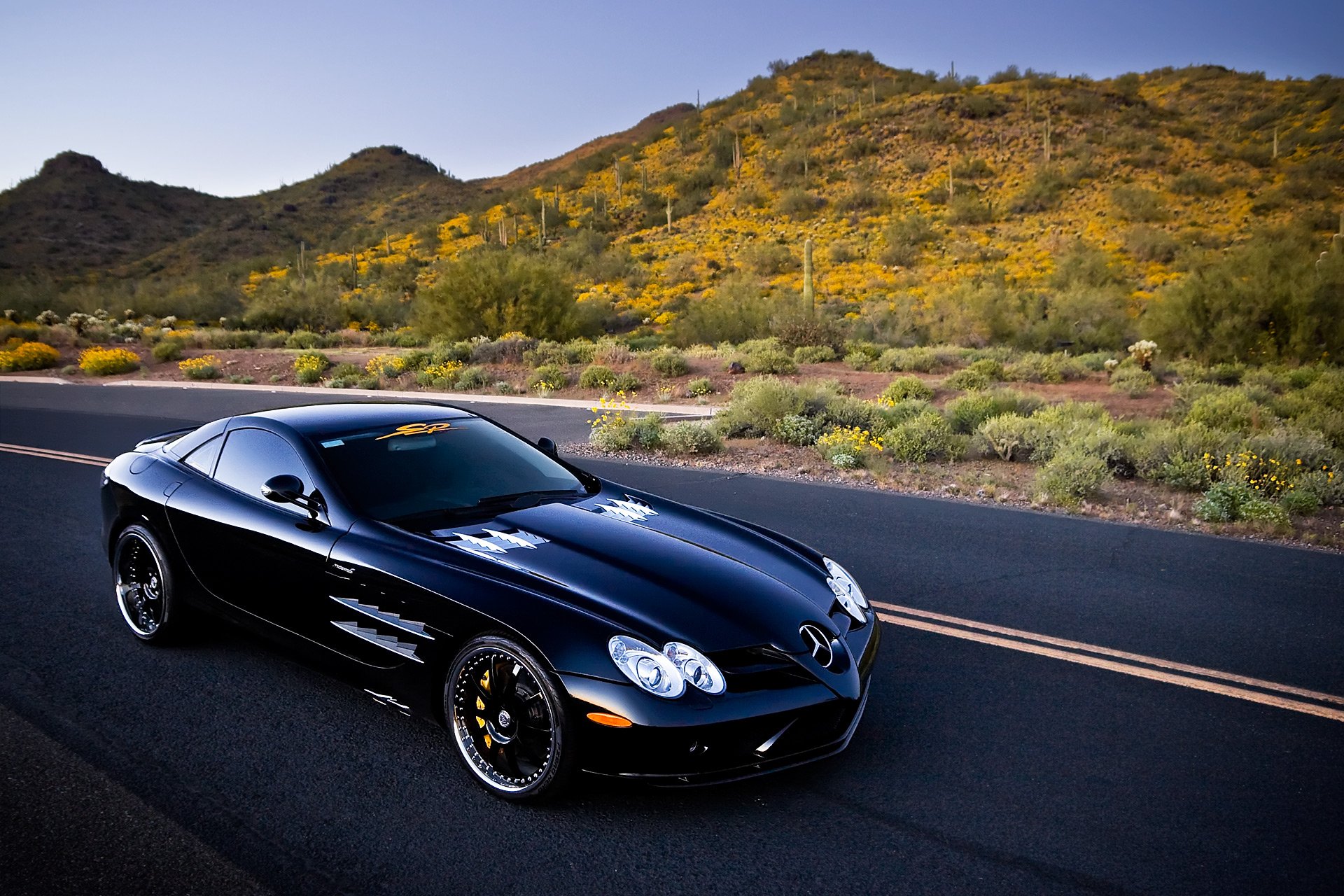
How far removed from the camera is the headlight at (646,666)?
3189 millimetres

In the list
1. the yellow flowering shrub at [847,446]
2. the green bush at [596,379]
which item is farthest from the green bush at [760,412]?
the green bush at [596,379]

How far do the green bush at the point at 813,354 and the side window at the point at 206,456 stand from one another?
1752cm

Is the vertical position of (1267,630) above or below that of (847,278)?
below

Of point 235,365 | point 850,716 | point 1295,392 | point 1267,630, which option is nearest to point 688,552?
point 850,716

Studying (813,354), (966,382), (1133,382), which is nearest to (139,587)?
(966,382)

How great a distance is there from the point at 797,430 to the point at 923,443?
5.69 feet

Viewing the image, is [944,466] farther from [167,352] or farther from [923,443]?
[167,352]

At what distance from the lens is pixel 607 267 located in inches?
2047

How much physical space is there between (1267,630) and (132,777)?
5838 mm

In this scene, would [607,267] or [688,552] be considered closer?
[688,552]

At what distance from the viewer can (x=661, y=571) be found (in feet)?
12.6

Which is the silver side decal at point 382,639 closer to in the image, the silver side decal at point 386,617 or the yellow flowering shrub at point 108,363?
the silver side decal at point 386,617

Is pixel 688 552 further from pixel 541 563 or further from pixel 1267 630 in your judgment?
pixel 1267 630

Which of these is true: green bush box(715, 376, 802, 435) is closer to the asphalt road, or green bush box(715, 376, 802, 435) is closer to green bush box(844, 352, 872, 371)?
the asphalt road
